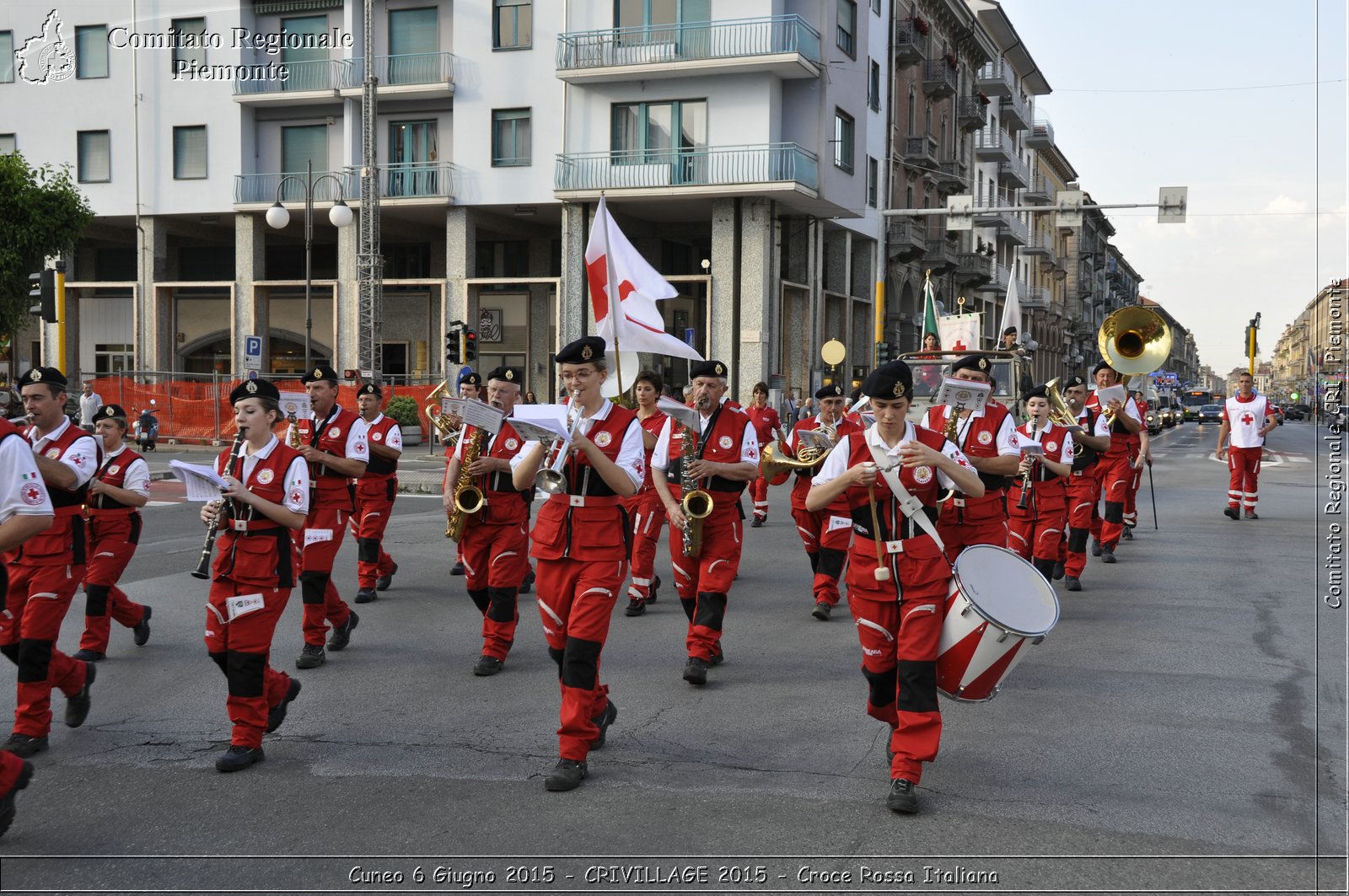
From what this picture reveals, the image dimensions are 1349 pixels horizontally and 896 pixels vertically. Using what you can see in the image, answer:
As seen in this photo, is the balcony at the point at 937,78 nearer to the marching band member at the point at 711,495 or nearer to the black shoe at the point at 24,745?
the marching band member at the point at 711,495

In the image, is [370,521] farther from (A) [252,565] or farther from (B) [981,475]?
(B) [981,475]

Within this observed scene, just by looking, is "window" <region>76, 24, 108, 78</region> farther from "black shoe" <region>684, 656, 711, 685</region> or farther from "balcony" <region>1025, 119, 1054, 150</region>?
"balcony" <region>1025, 119, 1054, 150</region>

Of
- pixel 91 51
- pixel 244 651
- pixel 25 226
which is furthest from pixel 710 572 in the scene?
pixel 91 51

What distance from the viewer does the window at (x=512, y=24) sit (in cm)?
3216

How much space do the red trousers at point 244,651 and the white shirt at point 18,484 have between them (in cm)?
115

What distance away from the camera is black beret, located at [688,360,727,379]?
8609 millimetres

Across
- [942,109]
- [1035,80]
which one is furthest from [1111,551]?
[1035,80]

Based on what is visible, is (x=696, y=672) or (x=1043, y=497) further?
(x=1043, y=497)

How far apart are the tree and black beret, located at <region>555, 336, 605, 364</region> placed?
28522mm

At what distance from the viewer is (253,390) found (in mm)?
5973

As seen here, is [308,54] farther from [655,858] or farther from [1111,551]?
[655,858]

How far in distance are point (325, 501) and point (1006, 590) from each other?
511 cm

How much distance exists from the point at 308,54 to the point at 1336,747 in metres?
34.4

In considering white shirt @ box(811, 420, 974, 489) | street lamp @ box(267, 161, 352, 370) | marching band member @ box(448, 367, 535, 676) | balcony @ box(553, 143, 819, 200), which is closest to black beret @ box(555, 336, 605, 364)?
white shirt @ box(811, 420, 974, 489)
